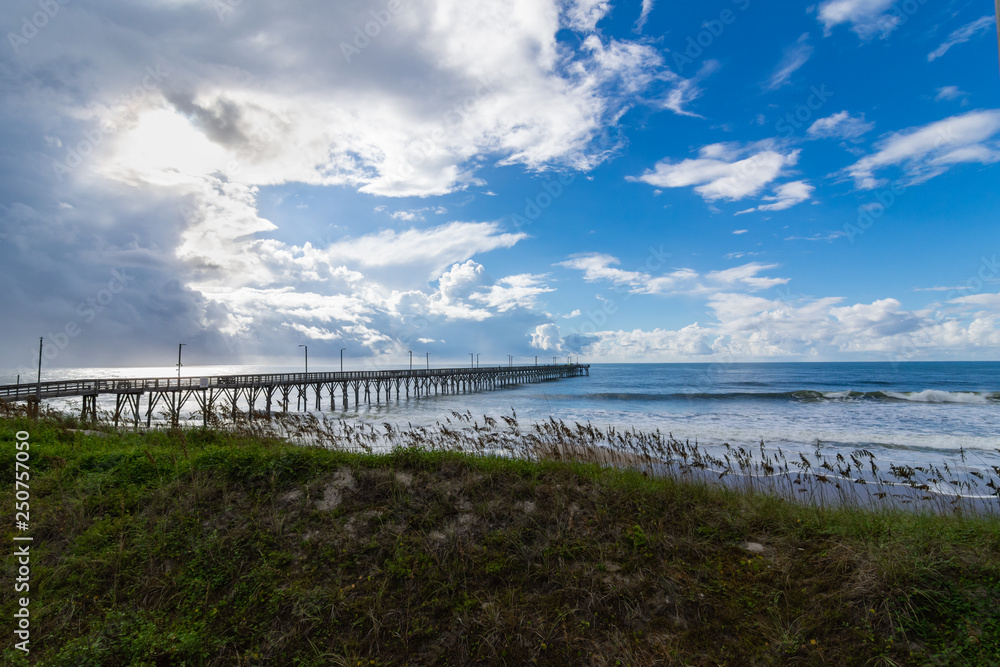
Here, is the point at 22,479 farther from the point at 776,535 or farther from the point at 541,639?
the point at 776,535

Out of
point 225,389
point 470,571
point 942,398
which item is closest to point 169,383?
point 225,389

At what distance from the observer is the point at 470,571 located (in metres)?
5.06

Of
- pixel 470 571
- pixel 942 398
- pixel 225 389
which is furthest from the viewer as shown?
pixel 942 398

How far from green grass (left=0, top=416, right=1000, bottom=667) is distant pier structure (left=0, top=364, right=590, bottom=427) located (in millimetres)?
6160

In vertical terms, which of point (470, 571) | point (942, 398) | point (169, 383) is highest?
point (169, 383)

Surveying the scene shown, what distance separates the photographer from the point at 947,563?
14.8 feet

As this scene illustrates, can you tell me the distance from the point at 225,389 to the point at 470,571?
39.9m

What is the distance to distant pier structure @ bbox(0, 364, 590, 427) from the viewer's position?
1012 inches

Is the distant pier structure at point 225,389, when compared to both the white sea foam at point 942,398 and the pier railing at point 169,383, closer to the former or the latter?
the pier railing at point 169,383

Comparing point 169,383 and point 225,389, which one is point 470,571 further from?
point 169,383

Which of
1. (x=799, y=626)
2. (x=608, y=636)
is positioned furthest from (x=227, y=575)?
(x=799, y=626)

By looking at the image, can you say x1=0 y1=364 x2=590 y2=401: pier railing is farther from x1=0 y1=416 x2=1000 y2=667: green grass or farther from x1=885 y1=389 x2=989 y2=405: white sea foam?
x1=885 y1=389 x2=989 y2=405: white sea foam

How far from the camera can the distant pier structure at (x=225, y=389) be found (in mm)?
25703

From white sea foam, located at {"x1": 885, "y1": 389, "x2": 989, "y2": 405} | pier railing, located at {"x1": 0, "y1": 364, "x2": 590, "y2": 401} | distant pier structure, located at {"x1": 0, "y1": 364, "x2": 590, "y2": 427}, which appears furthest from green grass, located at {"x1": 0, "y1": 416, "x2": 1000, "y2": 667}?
white sea foam, located at {"x1": 885, "y1": 389, "x2": 989, "y2": 405}
